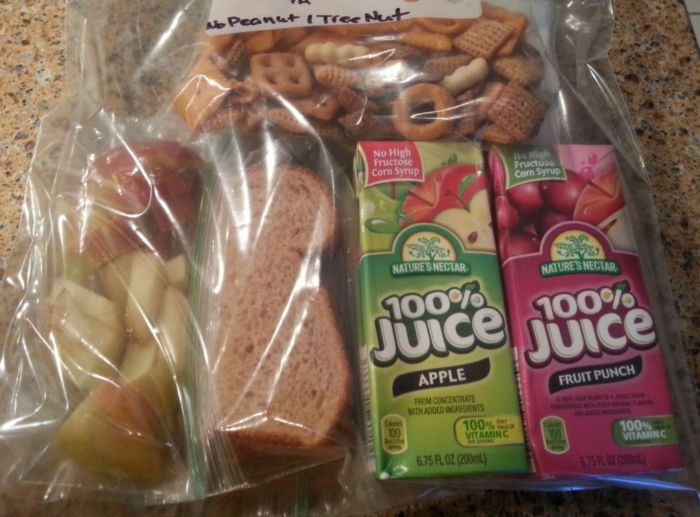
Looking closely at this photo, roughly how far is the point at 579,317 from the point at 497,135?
0.26 metres

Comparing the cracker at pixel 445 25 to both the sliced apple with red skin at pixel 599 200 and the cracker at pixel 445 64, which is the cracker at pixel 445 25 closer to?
the cracker at pixel 445 64

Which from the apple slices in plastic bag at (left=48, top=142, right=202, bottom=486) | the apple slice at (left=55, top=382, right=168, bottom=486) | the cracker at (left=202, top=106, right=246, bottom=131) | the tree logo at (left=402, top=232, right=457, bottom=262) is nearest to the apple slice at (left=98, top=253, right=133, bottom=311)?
the apple slices in plastic bag at (left=48, top=142, right=202, bottom=486)

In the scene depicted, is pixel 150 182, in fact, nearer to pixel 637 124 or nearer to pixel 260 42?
pixel 260 42

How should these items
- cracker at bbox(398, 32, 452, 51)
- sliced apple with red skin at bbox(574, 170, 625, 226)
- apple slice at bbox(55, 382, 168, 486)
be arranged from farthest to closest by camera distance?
cracker at bbox(398, 32, 452, 51) → sliced apple with red skin at bbox(574, 170, 625, 226) → apple slice at bbox(55, 382, 168, 486)

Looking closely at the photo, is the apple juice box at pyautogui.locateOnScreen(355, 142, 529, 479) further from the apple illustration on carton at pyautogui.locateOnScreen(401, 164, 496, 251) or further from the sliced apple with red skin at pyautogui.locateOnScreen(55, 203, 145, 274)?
the sliced apple with red skin at pyautogui.locateOnScreen(55, 203, 145, 274)

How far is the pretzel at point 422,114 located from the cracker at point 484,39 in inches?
3.0

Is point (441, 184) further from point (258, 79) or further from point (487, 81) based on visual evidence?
point (258, 79)

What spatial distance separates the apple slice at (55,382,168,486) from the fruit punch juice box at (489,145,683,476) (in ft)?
1.34

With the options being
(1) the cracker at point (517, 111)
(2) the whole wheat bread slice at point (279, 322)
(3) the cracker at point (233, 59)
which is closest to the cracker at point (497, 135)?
(1) the cracker at point (517, 111)

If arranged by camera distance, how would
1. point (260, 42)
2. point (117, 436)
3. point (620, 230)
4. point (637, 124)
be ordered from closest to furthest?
1. point (117, 436)
2. point (620, 230)
3. point (260, 42)
4. point (637, 124)

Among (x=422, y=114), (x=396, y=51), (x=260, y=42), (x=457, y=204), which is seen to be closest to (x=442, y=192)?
(x=457, y=204)

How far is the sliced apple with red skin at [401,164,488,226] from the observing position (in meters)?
0.77

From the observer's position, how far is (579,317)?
731 mm

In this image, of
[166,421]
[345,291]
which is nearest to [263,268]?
[345,291]
